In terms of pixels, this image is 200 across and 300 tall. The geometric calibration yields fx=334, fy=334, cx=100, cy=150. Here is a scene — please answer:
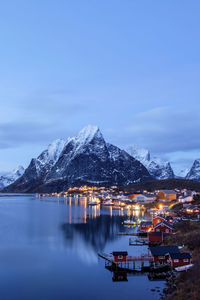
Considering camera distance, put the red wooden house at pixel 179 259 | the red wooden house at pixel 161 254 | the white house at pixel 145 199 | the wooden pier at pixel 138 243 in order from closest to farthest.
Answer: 1. the red wooden house at pixel 179 259
2. the red wooden house at pixel 161 254
3. the wooden pier at pixel 138 243
4. the white house at pixel 145 199

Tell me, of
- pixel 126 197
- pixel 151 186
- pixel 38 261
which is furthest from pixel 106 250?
pixel 151 186

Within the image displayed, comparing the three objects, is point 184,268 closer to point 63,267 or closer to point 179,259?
point 179,259

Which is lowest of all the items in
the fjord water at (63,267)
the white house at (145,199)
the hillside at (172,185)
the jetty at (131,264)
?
the fjord water at (63,267)

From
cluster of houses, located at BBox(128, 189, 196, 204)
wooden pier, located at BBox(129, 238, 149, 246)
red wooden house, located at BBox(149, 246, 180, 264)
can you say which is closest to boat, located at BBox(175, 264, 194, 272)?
red wooden house, located at BBox(149, 246, 180, 264)

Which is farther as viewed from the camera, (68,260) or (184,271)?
(68,260)

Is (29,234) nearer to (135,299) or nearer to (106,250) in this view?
(106,250)

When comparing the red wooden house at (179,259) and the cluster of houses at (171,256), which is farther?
the cluster of houses at (171,256)

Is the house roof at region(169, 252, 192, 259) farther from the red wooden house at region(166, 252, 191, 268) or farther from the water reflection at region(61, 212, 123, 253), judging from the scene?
the water reflection at region(61, 212, 123, 253)

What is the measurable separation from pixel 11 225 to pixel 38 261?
33154 millimetres

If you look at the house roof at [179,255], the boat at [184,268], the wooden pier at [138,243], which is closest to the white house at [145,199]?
the wooden pier at [138,243]

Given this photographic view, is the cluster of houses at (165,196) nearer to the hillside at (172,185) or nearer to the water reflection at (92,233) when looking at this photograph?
the hillside at (172,185)

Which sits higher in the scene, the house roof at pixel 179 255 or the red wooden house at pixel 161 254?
the house roof at pixel 179 255

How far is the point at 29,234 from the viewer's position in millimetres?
57406

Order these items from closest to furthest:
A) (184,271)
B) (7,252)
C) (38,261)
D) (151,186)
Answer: (184,271)
(38,261)
(7,252)
(151,186)
